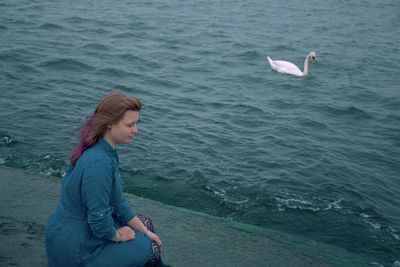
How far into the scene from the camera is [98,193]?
2818 mm

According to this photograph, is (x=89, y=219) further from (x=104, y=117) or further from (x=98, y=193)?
(x=104, y=117)

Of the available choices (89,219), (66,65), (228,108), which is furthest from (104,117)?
(66,65)

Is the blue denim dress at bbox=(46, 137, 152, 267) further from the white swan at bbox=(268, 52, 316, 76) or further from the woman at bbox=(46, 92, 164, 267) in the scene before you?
the white swan at bbox=(268, 52, 316, 76)

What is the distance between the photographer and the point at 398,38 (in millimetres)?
19219

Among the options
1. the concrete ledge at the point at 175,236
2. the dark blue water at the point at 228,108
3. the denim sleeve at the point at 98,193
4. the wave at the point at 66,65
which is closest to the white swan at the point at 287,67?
the dark blue water at the point at 228,108

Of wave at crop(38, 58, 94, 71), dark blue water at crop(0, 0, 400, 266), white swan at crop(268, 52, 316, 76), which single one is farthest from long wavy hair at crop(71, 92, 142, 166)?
white swan at crop(268, 52, 316, 76)

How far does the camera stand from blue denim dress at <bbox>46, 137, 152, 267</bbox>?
2.82 m

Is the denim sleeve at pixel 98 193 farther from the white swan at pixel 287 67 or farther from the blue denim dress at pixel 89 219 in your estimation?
the white swan at pixel 287 67

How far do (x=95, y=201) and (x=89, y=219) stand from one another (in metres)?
0.14

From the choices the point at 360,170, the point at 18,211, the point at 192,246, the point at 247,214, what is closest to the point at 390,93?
the point at 360,170

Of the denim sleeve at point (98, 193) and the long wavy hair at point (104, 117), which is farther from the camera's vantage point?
the long wavy hair at point (104, 117)

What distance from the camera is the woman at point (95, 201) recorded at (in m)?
2.83

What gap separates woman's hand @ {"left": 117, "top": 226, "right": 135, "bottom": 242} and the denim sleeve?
0.56 ft

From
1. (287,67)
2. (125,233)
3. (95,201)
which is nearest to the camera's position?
(95,201)
